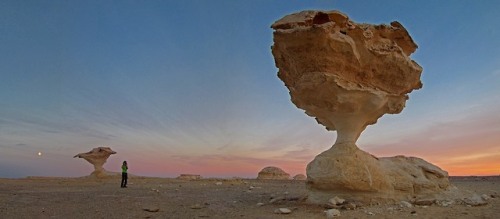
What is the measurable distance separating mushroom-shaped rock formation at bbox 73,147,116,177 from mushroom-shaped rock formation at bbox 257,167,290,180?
1662 cm

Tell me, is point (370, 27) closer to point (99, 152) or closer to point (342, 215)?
point (342, 215)

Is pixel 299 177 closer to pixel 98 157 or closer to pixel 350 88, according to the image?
pixel 98 157

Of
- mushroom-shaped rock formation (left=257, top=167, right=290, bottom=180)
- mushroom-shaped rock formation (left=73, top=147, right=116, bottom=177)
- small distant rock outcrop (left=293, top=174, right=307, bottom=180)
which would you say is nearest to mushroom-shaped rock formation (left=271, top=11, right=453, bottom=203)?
mushroom-shaped rock formation (left=257, top=167, right=290, bottom=180)

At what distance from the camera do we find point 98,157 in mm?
40344

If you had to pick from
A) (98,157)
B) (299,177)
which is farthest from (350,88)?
(98,157)

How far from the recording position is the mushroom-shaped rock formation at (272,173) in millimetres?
42781

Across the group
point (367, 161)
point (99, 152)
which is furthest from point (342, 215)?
point (99, 152)

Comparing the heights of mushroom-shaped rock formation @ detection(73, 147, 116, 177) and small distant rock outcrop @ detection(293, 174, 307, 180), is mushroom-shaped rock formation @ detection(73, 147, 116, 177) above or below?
above

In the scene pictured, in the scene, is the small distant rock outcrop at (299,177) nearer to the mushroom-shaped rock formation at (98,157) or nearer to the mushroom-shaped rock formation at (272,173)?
the mushroom-shaped rock formation at (272,173)

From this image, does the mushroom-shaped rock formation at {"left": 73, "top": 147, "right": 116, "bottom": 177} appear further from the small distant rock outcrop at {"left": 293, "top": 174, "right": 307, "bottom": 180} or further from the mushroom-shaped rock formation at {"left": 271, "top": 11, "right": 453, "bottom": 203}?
the mushroom-shaped rock formation at {"left": 271, "top": 11, "right": 453, "bottom": 203}

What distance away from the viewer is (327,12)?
1138 cm

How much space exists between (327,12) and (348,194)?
5.69 metres

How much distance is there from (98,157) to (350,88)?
34.8m

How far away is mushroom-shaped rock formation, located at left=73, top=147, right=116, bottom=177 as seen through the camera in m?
40.0
